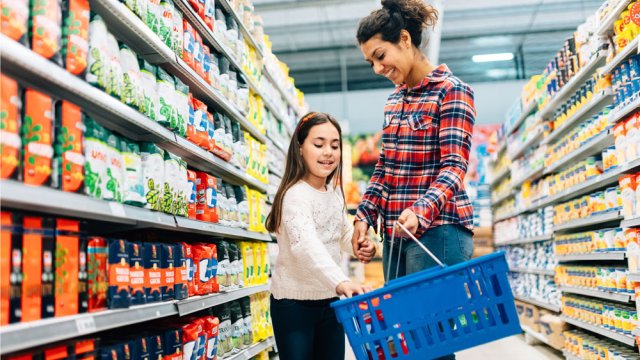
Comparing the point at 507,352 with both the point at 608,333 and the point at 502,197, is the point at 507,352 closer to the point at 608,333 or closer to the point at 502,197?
the point at 608,333

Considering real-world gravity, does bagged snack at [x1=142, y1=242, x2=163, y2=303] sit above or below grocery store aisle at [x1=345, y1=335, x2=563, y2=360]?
above

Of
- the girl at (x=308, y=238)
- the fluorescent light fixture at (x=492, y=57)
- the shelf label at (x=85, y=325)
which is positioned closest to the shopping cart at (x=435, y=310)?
the girl at (x=308, y=238)

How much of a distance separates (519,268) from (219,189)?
16.5 ft

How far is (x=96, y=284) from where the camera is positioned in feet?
5.98

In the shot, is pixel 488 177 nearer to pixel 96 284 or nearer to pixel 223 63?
pixel 223 63

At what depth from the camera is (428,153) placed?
214 centimetres

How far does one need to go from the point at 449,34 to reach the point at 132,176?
9947 mm

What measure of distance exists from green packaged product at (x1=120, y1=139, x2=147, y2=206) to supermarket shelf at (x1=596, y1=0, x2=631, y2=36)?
2.91m

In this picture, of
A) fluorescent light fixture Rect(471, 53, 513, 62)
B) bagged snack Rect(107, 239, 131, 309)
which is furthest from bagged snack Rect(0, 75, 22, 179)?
fluorescent light fixture Rect(471, 53, 513, 62)

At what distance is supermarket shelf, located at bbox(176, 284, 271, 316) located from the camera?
2.45 m

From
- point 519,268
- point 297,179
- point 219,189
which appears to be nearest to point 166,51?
point 297,179

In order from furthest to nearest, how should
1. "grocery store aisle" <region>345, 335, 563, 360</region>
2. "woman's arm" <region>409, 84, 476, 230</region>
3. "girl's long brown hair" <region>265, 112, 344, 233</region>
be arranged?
"grocery store aisle" <region>345, 335, 563, 360</region> → "girl's long brown hair" <region>265, 112, 344, 233</region> → "woman's arm" <region>409, 84, 476, 230</region>

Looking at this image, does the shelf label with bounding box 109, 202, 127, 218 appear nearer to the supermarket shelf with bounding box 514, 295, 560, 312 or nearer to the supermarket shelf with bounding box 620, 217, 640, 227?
the supermarket shelf with bounding box 620, 217, 640, 227

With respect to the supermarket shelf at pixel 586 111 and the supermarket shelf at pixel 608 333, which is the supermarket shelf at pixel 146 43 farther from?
the supermarket shelf at pixel 608 333
